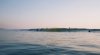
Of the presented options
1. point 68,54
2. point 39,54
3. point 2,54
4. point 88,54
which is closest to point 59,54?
point 68,54

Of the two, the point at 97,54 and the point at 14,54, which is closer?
the point at 14,54

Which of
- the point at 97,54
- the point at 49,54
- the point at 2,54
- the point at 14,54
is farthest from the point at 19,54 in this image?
the point at 97,54

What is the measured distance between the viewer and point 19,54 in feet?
57.5

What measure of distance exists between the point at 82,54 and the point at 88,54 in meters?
0.72

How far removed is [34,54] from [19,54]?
61.5 inches

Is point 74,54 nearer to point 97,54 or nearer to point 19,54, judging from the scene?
point 97,54

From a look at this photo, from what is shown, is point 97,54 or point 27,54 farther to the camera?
point 97,54

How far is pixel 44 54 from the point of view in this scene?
18031 millimetres

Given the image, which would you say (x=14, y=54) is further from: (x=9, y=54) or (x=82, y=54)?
(x=82, y=54)

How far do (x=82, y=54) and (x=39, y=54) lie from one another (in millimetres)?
4713

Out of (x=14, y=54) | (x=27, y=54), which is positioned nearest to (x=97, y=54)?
(x=27, y=54)

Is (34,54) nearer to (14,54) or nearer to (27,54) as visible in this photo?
(27,54)

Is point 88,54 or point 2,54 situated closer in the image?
point 2,54

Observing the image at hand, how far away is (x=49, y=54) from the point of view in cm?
1806
